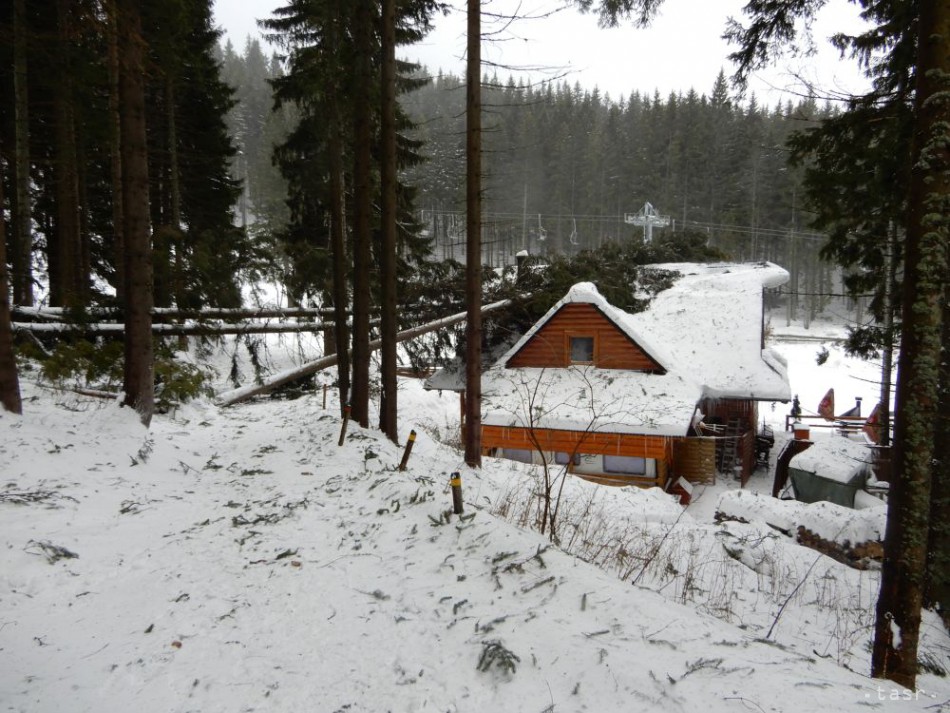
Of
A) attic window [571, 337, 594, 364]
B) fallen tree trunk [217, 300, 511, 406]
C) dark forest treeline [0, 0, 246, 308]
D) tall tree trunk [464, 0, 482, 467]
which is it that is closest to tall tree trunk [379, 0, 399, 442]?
tall tree trunk [464, 0, 482, 467]

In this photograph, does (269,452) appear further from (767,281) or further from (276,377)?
(767,281)

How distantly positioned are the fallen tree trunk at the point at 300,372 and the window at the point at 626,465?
20.1 feet

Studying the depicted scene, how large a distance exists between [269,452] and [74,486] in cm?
334

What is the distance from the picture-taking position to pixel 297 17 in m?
12.8

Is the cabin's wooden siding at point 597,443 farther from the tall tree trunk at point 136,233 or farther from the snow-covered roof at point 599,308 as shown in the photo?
the tall tree trunk at point 136,233

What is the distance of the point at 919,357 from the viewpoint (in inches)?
147

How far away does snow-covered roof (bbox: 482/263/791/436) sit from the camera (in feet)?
43.6

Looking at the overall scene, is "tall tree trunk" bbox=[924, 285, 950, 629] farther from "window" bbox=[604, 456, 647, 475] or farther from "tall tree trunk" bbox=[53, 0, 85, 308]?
"tall tree trunk" bbox=[53, 0, 85, 308]

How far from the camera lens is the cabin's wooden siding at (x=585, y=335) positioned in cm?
1481

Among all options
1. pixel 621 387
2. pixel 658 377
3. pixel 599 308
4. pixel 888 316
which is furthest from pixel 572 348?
pixel 888 316

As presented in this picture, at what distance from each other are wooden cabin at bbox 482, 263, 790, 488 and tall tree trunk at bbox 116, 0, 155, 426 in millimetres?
8144

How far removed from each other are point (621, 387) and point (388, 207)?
27.8 feet

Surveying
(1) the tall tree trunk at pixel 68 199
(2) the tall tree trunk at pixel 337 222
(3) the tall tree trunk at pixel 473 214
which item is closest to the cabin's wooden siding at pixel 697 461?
(3) the tall tree trunk at pixel 473 214

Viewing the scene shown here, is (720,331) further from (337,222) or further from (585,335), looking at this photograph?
(337,222)
